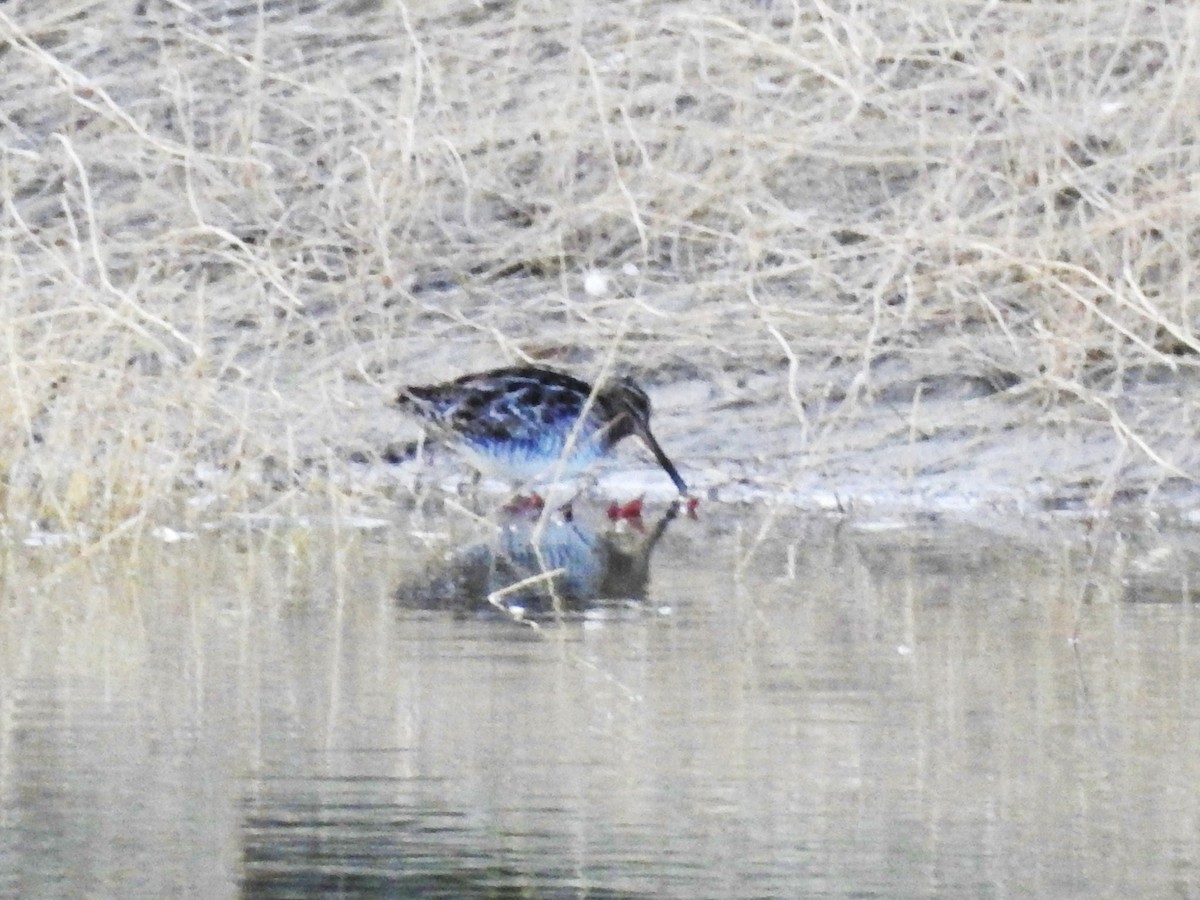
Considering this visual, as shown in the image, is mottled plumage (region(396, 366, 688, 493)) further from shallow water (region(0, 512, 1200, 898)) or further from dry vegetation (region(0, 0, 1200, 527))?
shallow water (region(0, 512, 1200, 898))

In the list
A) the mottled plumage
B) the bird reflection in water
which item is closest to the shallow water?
the bird reflection in water

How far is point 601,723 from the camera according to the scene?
17.8ft

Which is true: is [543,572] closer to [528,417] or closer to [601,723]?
[528,417]

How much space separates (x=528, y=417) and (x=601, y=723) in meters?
3.73

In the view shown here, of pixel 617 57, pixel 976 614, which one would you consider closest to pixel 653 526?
pixel 976 614

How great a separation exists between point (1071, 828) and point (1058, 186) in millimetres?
5671

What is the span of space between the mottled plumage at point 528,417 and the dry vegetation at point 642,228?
26 cm

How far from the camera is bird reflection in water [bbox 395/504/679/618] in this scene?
22.6ft

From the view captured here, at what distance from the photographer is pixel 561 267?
10.6m

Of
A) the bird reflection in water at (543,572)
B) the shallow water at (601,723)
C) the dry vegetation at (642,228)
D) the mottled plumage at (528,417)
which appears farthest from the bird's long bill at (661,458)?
the shallow water at (601,723)

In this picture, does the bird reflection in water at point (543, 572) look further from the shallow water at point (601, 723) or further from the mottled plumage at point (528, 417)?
the mottled plumage at point (528, 417)

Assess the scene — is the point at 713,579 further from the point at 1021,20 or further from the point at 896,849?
the point at 1021,20

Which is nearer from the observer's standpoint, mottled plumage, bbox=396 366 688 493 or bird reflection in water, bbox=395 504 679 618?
bird reflection in water, bbox=395 504 679 618

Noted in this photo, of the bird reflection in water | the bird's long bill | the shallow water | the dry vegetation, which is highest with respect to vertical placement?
the dry vegetation
